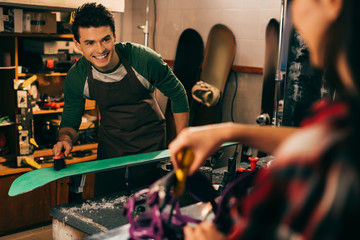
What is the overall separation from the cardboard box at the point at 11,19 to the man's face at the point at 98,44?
1325mm

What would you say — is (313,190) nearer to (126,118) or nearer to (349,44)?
(349,44)

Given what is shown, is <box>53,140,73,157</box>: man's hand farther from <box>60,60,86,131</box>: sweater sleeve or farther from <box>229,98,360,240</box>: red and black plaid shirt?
<box>229,98,360,240</box>: red and black plaid shirt

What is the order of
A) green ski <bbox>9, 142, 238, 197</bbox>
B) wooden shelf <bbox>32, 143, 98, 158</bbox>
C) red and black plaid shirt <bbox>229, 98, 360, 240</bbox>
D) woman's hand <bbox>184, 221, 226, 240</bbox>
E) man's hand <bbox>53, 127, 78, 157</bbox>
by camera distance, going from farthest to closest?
wooden shelf <bbox>32, 143, 98, 158</bbox> → man's hand <bbox>53, 127, 78, 157</bbox> → green ski <bbox>9, 142, 238, 197</bbox> → woman's hand <bbox>184, 221, 226, 240</bbox> → red and black plaid shirt <bbox>229, 98, 360, 240</bbox>

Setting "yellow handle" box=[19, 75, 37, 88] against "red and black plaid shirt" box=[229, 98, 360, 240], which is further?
"yellow handle" box=[19, 75, 37, 88]

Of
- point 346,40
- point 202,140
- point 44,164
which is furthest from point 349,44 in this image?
point 44,164

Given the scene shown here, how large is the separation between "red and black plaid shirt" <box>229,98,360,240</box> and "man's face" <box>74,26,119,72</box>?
2.02 metres

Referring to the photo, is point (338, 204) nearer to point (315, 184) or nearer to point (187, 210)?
point (315, 184)

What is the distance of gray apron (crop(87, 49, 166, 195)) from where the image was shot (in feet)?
8.50

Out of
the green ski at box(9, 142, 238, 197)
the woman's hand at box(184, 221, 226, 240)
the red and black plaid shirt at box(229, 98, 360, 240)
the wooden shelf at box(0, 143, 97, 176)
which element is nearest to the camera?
the red and black plaid shirt at box(229, 98, 360, 240)

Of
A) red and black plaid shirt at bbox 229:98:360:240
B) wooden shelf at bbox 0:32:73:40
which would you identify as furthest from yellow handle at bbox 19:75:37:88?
red and black plaid shirt at bbox 229:98:360:240

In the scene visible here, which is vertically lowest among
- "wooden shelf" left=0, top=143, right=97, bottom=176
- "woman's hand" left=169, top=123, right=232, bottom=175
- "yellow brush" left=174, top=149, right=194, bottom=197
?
"wooden shelf" left=0, top=143, right=97, bottom=176

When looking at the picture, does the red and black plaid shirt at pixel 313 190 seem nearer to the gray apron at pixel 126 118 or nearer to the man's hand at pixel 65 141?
the man's hand at pixel 65 141

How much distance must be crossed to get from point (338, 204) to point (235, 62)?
362 centimetres

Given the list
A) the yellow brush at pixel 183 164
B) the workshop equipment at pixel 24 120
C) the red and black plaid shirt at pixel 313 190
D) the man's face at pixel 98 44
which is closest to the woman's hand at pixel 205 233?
the yellow brush at pixel 183 164
